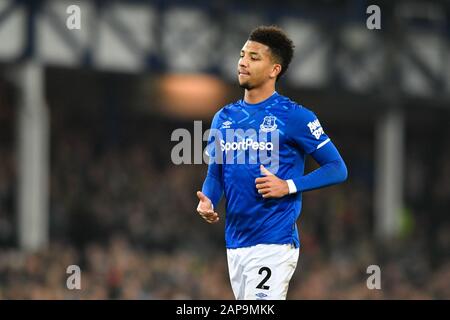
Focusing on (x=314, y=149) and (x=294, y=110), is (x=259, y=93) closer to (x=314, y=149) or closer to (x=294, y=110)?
(x=294, y=110)

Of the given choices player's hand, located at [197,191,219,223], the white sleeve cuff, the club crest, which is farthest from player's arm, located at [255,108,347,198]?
player's hand, located at [197,191,219,223]

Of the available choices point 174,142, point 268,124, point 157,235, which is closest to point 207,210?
point 268,124

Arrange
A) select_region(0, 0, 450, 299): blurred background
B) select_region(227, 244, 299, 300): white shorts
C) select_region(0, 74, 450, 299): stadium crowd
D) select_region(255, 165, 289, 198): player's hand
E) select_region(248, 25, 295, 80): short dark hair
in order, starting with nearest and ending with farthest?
1. select_region(255, 165, 289, 198): player's hand
2. select_region(227, 244, 299, 300): white shorts
3. select_region(248, 25, 295, 80): short dark hair
4. select_region(0, 74, 450, 299): stadium crowd
5. select_region(0, 0, 450, 299): blurred background

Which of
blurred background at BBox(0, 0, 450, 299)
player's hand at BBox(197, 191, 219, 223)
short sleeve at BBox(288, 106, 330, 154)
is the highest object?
blurred background at BBox(0, 0, 450, 299)

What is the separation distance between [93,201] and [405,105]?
32.4 feet

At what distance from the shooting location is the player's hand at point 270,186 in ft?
24.5

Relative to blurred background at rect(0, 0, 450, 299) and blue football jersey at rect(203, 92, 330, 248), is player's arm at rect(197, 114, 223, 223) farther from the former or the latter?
blurred background at rect(0, 0, 450, 299)

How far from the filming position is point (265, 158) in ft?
25.0

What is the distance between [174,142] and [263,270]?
1815 centimetres

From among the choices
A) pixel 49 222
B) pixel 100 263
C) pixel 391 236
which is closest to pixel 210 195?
pixel 100 263

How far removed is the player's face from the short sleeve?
0.32 meters

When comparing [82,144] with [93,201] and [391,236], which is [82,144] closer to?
[93,201]

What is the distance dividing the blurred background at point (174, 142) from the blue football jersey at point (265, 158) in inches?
295

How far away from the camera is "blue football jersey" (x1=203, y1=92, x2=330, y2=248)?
25.0 feet
